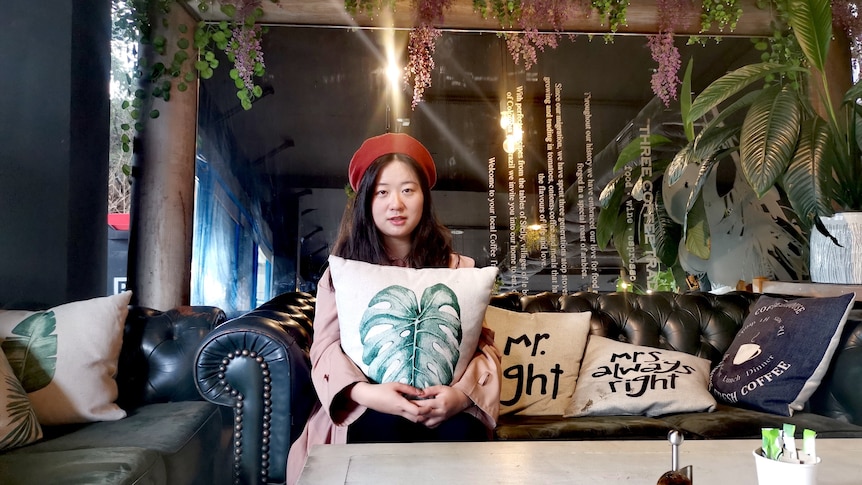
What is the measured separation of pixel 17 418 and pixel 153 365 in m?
0.43

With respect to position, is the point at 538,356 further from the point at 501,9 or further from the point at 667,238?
the point at 501,9

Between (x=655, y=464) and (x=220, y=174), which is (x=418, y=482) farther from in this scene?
(x=220, y=174)

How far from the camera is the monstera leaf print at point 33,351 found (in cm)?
132

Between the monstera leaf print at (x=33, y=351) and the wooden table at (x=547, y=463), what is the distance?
88 centimetres

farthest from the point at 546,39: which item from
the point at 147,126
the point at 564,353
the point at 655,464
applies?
the point at 655,464

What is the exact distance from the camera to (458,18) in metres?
2.84

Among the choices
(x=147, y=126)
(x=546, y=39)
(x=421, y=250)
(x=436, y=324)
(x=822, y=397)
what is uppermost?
(x=546, y=39)

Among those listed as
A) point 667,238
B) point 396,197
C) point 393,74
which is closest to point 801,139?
point 667,238

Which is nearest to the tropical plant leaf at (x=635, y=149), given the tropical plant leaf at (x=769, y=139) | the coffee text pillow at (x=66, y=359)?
the tropical plant leaf at (x=769, y=139)

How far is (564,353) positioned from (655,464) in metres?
0.97

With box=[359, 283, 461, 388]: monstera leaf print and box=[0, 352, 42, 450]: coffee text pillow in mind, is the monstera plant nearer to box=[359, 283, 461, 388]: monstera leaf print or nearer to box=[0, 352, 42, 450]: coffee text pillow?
box=[359, 283, 461, 388]: monstera leaf print

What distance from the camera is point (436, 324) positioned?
1146mm

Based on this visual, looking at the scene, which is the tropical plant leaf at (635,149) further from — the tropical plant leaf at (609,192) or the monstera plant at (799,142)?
the monstera plant at (799,142)

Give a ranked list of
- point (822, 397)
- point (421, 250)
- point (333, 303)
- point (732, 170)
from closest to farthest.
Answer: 1. point (333, 303)
2. point (421, 250)
3. point (822, 397)
4. point (732, 170)
